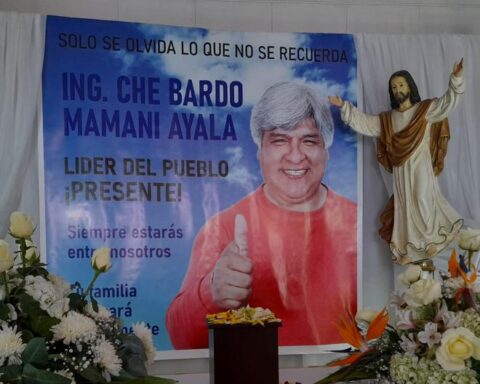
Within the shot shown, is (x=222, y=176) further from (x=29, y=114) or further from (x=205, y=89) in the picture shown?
(x=29, y=114)

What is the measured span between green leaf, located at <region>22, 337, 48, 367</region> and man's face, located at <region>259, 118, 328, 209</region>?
2932mm

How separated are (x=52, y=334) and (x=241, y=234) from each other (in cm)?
278

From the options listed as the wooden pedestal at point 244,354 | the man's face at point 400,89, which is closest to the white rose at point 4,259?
the wooden pedestal at point 244,354

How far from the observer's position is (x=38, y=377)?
111 centimetres

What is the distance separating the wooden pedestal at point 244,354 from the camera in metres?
3.00

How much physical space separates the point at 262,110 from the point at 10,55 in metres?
1.61

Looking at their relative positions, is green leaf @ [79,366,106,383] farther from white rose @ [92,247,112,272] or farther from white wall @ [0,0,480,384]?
white wall @ [0,0,480,384]

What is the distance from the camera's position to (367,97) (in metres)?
4.16

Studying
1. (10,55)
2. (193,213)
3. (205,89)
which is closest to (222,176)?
(193,213)

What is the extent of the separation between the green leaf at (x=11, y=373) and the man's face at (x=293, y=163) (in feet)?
9.72

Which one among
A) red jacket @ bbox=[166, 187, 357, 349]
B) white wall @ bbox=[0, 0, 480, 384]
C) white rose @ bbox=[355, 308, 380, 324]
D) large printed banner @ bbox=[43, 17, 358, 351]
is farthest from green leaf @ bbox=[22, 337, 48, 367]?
white wall @ bbox=[0, 0, 480, 384]

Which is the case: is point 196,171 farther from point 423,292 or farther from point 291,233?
point 423,292

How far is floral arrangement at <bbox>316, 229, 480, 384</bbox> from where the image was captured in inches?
51.1

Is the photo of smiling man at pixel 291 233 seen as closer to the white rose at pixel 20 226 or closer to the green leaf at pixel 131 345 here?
the green leaf at pixel 131 345
